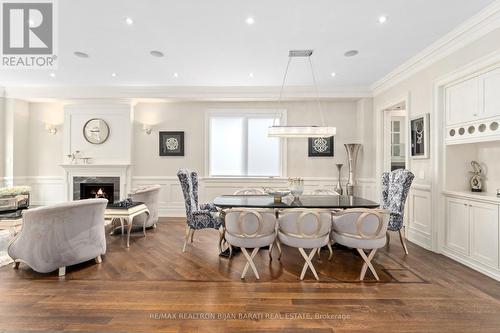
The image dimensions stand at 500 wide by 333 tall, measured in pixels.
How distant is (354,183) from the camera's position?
5.58 m

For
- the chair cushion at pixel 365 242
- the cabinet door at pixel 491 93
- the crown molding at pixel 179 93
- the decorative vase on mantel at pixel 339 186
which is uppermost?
the crown molding at pixel 179 93

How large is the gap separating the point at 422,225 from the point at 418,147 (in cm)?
129

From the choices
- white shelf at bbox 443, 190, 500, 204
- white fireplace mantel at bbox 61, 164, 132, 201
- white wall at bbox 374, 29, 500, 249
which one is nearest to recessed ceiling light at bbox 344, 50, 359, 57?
white wall at bbox 374, 29, 500, 249

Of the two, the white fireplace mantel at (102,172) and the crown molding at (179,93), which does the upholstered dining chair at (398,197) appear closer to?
the crown molding at (179,93)

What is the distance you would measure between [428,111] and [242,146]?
3.72 metres

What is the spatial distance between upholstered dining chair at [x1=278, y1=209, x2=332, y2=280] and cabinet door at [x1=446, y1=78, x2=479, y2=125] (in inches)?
93.5

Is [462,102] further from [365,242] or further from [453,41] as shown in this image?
[365,242]

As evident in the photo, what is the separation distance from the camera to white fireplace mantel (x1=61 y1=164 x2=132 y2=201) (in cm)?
579

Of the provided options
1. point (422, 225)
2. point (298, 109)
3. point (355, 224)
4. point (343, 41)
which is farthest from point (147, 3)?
point (422, 225)

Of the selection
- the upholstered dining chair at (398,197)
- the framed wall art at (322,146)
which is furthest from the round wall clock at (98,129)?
the upholstered dining chair at (398,197)

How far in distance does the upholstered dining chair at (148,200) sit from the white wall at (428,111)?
4733mm

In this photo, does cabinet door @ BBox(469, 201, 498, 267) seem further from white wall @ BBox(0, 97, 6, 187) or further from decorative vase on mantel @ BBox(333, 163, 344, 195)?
white wall @ BBox(0, 97, 6, 187)

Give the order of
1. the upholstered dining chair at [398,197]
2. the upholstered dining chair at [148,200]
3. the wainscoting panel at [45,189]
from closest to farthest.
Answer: the upholstered dining chair at [398,197]
the upholstered dining chair at [148,200]
the wainscoting panel at [45,189]

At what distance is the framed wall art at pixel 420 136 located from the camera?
384 cm
